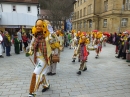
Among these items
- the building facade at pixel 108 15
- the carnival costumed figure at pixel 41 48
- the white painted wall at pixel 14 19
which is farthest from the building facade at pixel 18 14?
the carnival costumed figure at pixel 41 48

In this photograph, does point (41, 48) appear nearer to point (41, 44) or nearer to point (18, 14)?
point (41, 44)

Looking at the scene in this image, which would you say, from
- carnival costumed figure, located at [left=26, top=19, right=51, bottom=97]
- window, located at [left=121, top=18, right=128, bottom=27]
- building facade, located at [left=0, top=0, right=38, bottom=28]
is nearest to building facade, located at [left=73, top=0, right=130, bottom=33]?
window, located at [left=121, top=18, right=128, bottom=27]

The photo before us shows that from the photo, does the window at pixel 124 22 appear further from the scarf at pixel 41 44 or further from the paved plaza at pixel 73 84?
the scarf at pixel 41 44

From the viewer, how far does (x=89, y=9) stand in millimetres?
36500

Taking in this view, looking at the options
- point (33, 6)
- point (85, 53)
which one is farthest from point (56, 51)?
point (33, 6)

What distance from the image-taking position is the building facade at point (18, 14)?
23.8 m

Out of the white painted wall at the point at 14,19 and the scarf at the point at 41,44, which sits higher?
the white painted wall at the point at 14,19

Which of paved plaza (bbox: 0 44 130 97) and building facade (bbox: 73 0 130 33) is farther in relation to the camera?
building facade (bbox: 73 0 130 33)

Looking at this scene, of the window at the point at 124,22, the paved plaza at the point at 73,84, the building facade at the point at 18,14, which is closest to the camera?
the paved plaza at the point at 73,84

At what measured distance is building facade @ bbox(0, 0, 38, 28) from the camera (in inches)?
936

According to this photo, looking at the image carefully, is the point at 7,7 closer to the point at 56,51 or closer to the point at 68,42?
the point at 68,42

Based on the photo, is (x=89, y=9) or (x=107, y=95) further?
(x=89, y=9)

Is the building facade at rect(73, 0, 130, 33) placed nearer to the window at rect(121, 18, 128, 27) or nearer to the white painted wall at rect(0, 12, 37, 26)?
the window at rect(121, 18, 128, 27)

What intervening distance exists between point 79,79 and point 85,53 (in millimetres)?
1159
